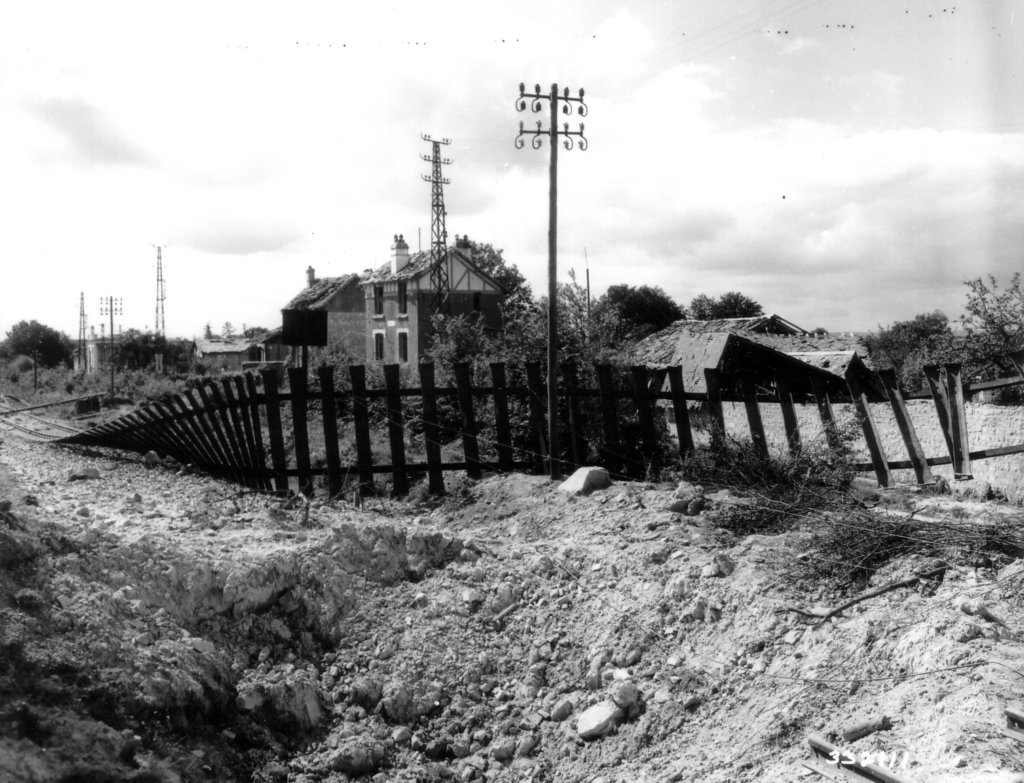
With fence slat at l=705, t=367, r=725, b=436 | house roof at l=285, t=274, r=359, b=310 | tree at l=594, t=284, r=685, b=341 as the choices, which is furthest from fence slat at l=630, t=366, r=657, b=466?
tree at l=594, t=284, r=685, b=341

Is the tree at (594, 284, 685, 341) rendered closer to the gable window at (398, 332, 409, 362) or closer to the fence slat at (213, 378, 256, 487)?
the gable window at (398, 332, 409, 362)

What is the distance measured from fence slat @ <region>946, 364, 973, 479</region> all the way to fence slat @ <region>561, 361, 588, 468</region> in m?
4.73

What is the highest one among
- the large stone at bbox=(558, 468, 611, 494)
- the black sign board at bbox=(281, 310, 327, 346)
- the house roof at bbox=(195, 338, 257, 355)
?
the house roof at bbox=(195, 338, 257, 355)

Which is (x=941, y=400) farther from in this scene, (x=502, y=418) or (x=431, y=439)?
(x=431, y=439)

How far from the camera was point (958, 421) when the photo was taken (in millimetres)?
10242

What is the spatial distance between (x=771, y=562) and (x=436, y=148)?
111ft

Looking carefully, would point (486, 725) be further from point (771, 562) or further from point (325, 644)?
point (771, 562)

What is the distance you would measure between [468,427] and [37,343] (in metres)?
54.4

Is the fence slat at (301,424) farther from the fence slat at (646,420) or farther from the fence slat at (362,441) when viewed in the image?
the fence slat at (646,420)

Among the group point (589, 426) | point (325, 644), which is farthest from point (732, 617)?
point (589, 426)

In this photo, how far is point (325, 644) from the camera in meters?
5.97

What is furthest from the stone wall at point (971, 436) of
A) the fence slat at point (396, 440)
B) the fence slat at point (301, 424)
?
the fence slat at point (301, 424)

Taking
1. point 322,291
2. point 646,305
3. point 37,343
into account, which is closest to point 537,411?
point 322,291

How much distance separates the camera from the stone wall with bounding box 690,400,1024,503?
1141 cm
